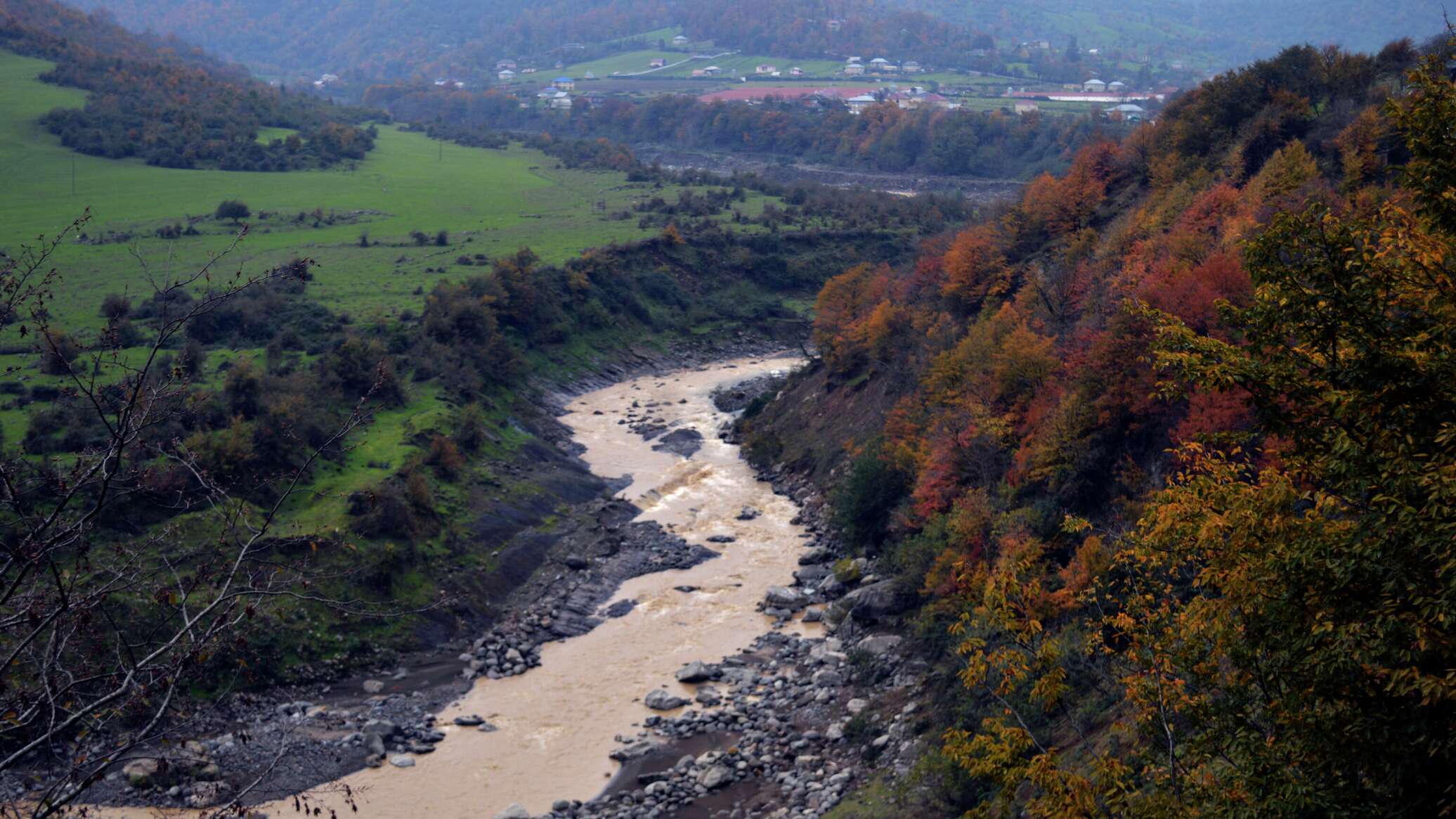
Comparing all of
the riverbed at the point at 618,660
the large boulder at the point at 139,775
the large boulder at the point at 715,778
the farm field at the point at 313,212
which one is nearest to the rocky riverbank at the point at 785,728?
the large boulder at the point at 715,778

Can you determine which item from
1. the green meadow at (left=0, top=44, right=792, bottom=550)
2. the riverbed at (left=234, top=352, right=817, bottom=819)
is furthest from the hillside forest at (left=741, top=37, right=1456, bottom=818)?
the green meadow at (left=0, top=44, right=792, bottom=550)

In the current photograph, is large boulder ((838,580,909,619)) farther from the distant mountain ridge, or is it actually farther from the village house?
the village house

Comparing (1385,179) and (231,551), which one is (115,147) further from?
(1385,179)

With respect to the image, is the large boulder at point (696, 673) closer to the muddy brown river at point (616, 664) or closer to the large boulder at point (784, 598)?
the muddy brown river at point (616, 664)

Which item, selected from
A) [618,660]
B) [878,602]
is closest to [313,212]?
[618,660]

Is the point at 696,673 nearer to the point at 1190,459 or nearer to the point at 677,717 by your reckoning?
the point at 677,717

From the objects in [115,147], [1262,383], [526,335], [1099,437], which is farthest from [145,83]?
[1262,383]
